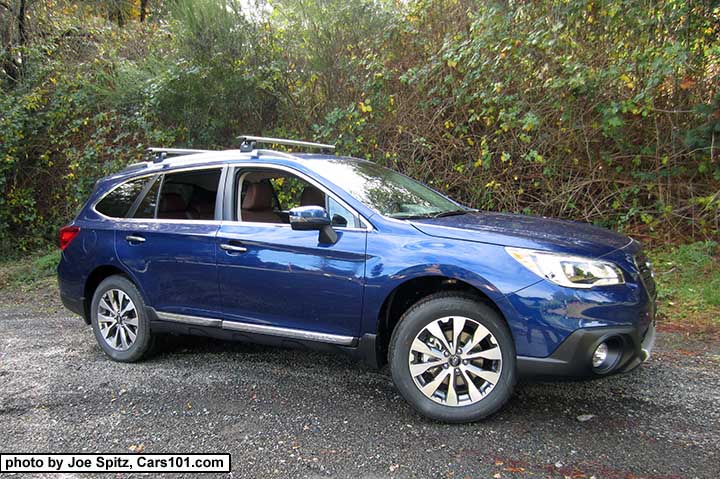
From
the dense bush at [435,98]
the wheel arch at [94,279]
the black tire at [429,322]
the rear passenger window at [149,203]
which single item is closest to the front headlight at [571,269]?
the black tire at [429,322]

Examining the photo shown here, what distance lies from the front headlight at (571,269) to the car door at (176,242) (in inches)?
89.5

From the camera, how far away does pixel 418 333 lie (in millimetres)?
3473

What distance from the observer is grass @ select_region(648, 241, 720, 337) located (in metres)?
5.38

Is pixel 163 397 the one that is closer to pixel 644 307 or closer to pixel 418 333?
pixel 418 333

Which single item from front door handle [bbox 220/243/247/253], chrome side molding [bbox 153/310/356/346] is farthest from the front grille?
front door handle [bbox 220/243/247/253]

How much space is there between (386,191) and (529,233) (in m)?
1.19

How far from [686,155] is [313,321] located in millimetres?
5538

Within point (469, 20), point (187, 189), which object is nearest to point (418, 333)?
point (187, 189)

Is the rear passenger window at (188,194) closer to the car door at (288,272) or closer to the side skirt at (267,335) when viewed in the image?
the car door at (288,272)

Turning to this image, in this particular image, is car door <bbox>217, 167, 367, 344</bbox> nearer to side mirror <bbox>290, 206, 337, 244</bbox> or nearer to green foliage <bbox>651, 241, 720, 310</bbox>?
side mirror <bbox>290, 206, 337, 244</bbox>

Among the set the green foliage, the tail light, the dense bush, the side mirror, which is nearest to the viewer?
the side mirror

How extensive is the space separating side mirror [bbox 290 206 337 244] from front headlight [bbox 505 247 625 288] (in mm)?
1223

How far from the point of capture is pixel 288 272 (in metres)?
3.90

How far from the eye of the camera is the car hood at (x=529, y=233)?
3341mm
